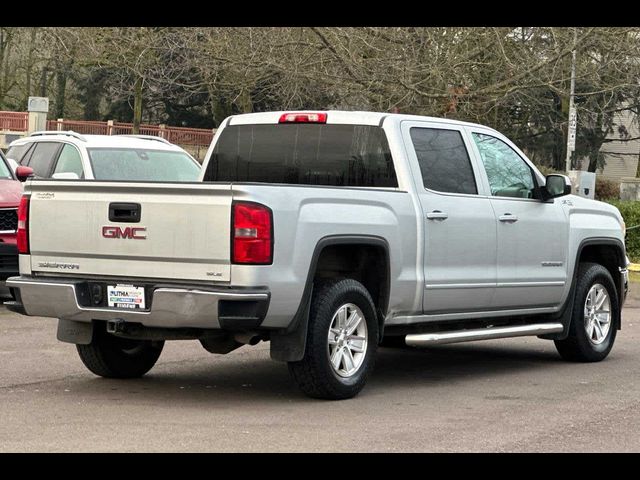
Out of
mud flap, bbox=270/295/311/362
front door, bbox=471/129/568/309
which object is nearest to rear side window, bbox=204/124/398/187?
front door, bbox=471/129/568/309

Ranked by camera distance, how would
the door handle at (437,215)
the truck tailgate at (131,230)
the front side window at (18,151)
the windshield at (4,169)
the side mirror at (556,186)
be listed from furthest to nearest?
1. the front side window at (18,151)
2. the windshield at (4,169)
3. the side mirror at (556,186)
4. the door handle at (437,215)
5. the truck tailgate at (131,230)

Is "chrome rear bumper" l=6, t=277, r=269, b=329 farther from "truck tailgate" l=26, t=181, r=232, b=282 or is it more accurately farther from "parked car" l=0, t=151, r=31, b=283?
"parked car" l=0, t=151, r=31, b=283

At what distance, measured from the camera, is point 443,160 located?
33.2ft

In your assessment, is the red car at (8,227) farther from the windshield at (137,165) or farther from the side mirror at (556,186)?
the side mirror at (556,186)

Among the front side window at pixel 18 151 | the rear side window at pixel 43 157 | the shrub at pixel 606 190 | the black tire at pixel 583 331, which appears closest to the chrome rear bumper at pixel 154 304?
the black tire at pixel 583 331

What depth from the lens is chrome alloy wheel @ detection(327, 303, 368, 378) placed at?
8906mm

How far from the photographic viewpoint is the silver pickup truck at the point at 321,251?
8.35m

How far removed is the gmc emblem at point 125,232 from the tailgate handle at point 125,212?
0.05 metres

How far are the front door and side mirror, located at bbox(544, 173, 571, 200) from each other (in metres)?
0.10

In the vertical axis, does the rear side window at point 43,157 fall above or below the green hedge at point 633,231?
above

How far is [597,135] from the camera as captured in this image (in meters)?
52.3

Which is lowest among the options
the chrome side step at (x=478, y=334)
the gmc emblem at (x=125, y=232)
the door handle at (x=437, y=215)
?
the chrome side step at (x=478, y=334)
